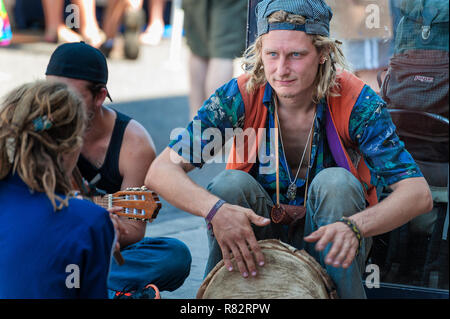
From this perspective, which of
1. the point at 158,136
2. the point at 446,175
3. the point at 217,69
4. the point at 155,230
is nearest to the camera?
the point at 446,175

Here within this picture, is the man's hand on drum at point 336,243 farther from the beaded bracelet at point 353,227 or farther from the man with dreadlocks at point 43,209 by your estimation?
the man with dreadlocks at point 43,209

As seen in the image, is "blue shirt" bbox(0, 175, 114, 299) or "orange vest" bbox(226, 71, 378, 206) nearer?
"blue shirt" bbox(0, 175, 114, 299)

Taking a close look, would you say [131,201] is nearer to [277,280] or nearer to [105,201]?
Result: [105,201]

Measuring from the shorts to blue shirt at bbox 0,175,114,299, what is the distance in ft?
10.4

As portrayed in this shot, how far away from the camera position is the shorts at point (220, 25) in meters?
5.18

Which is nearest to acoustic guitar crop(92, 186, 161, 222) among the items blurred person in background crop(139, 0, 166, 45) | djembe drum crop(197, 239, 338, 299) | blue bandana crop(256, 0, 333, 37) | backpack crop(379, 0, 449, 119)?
djembe drum crop(197, 239, 338, 299)

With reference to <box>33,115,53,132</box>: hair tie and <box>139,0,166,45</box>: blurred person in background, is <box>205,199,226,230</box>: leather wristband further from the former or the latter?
<box>139,0,166,45</box>: blurred person in background

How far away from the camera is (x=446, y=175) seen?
2.98 meters

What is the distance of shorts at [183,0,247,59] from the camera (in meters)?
5.18

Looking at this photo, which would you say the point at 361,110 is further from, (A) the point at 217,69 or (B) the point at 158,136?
(B) the point at 158,136

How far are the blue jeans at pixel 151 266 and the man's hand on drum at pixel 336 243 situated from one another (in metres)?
0.90

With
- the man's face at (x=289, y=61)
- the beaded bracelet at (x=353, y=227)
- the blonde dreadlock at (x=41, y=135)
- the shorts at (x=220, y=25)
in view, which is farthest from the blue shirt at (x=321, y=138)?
the shorts at (x=220, y=25)
